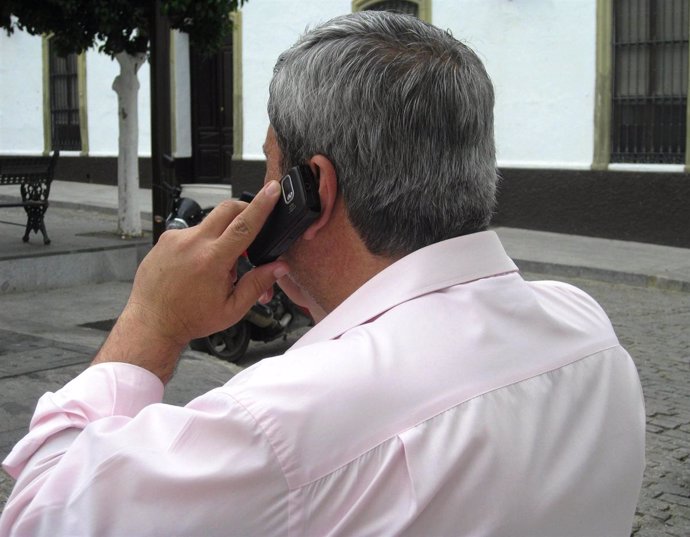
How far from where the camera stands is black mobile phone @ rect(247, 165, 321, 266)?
1349 millimetres

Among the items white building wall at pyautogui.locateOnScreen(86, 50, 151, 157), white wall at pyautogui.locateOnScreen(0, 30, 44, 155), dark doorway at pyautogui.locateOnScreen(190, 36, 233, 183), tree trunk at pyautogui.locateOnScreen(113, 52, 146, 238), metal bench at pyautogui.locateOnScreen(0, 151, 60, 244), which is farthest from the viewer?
white wall at pyautogui.locateOnScreen(0, 30, 44, 155)

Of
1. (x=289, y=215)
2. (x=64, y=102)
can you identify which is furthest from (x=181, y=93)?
(x=289, y=215)

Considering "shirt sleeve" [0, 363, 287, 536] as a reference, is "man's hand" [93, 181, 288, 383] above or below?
above

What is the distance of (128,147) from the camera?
10.7 meters

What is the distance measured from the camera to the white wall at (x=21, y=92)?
19.4 metres

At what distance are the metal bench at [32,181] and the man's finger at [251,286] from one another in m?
8.52

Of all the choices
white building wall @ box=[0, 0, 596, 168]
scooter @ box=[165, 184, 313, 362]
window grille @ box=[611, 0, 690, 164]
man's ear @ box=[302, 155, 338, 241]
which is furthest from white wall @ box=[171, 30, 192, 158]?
man's ear @ box=[302, 155, 338, 241]

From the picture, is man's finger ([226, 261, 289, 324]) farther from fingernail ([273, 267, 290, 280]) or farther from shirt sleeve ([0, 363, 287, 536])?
shirt sleeve ([0, 363, 287, 536])

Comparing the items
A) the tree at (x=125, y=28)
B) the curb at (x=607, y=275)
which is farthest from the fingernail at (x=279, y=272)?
the curb at (x=607, y=275)

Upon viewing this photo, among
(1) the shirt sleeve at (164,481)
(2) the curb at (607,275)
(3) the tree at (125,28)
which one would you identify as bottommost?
(2) the curb at (607,275)

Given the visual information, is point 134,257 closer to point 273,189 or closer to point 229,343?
point 229,343

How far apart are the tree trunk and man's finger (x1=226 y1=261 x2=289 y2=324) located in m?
9.30

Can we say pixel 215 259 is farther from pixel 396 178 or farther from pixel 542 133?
pixel 542 133

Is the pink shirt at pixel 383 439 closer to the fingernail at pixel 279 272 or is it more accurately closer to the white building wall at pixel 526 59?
the fingernail at pixel 279 272
